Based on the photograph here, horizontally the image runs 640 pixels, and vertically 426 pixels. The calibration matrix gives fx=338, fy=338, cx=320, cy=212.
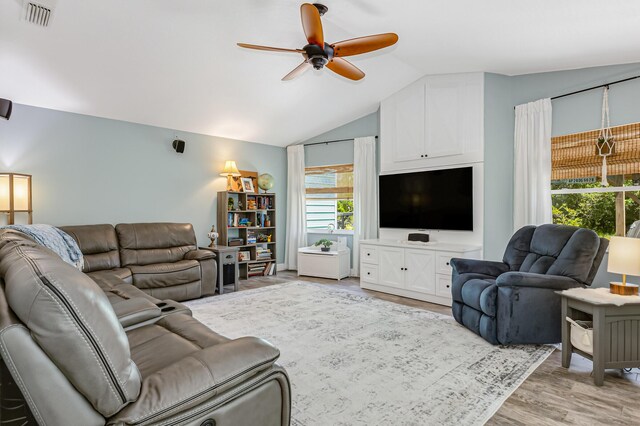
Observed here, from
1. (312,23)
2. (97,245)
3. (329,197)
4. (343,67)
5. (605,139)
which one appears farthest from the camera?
(329,197)

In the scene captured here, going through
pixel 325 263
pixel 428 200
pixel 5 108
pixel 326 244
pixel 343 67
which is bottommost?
pixel 325 263

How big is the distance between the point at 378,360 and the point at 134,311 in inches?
69.4

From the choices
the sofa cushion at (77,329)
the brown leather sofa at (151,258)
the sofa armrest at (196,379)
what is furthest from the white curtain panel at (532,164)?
the sofa cushion at (77,329)

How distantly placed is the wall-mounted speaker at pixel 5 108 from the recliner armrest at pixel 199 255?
2541mm

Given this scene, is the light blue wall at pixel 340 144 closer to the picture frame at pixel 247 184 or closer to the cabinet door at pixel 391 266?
the picture frame at pixel 247 184

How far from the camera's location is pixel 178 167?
210 inches

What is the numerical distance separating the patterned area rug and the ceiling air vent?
10.1 ft

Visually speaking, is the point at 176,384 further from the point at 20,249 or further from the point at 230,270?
the point at 230,270

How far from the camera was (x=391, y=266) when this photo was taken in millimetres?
4754

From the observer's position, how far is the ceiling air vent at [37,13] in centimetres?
271

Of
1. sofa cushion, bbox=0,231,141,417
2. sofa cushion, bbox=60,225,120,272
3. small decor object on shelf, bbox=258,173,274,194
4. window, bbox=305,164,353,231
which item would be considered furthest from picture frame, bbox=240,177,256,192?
sofa cushion, bbox=0,231,141,417

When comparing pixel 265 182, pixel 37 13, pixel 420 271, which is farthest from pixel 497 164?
pixel 37 13

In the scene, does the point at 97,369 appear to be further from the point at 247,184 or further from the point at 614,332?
the point at 247,184

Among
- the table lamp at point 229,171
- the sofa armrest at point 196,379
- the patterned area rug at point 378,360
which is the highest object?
the table lamp at point 229,171
